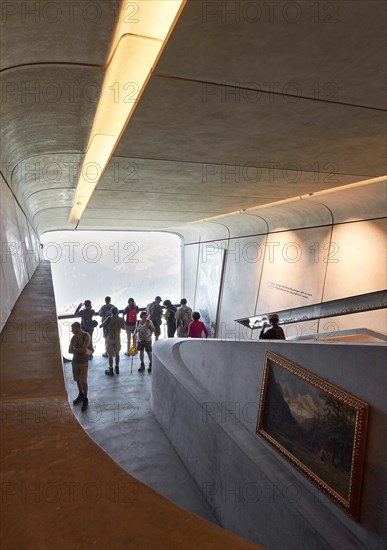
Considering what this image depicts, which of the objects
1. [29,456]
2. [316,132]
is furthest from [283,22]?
[29,456]

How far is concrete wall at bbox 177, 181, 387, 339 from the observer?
22.6 ft

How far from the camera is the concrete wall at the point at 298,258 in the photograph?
6.88 meters

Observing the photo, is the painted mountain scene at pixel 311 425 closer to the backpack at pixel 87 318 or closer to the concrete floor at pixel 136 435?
the concrete floor at pixel 136 435

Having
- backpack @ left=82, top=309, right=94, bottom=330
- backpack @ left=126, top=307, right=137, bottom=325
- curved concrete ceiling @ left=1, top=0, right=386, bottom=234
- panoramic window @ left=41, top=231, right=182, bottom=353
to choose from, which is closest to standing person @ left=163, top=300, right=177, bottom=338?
backpack @ left=126, top=307, right=137, bottom=325

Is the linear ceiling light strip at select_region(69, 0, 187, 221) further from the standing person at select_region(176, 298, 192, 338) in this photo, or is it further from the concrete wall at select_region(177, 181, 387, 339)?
the standing person at select_region(176, 298, 192, 338)

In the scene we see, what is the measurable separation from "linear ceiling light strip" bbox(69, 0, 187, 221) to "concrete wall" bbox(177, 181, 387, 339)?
4.36 meters

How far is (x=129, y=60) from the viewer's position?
2334 millimetres

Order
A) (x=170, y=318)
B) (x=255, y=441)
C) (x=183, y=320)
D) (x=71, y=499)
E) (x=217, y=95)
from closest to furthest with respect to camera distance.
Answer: (x=71, y=499)
(x=217, y=95)
(x=255, y=441)
(x=183, y=320)
(x=170, y=318)

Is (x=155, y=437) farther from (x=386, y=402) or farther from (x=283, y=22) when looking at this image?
(x=283, y=22)

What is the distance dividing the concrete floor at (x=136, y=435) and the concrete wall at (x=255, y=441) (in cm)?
18

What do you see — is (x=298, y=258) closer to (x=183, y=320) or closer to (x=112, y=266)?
(x=183, y=320)

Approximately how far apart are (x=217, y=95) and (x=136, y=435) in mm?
5640

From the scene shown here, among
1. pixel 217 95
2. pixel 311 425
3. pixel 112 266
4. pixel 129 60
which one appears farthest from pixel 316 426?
pixel 112 266

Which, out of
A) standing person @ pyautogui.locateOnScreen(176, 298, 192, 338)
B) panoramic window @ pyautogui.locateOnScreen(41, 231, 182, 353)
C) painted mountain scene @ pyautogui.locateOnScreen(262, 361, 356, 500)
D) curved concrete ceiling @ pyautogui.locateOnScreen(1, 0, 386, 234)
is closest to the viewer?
curved concrete ceiling @ pyautogui.locateOnScreen(1, 0, 386, 234)
